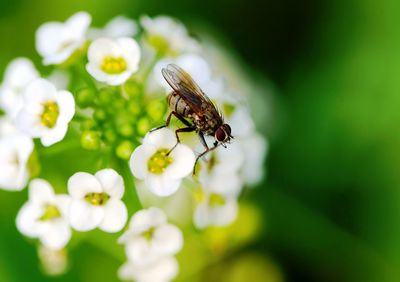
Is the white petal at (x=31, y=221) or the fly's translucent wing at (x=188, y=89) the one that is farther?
the white petal at (x=31, y=221)

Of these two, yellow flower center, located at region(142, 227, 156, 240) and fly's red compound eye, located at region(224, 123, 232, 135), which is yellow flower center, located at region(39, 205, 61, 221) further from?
fly's red compound eye, located at region(224, 123, 232, 135)

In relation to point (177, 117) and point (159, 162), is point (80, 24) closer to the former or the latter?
point (177, 117)

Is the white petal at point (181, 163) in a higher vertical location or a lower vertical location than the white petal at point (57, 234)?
higher

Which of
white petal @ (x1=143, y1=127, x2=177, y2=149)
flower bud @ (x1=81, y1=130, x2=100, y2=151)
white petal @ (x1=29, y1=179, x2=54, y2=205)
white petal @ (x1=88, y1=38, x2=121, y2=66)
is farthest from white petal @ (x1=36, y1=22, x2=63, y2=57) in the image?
white petal @ (x1=143, y1=127, x2=177, y2=149)

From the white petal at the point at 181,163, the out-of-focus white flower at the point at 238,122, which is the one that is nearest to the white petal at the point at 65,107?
the white petal at the point at 181,163

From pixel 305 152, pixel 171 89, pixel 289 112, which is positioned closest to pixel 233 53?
pixel 289 112

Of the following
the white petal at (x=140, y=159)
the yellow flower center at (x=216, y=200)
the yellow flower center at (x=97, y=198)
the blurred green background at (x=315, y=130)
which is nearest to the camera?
the white petal at (x=140, y=159)

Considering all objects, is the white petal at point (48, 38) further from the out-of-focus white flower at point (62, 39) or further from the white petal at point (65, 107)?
the white petal at point (65, 107)
